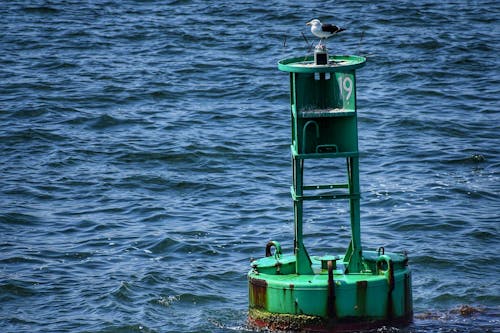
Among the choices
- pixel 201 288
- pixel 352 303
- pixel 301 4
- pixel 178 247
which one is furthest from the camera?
pixel 301 4

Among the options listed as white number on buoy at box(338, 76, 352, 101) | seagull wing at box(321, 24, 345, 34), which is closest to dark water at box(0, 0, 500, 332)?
white number on buoy at box(338, 76, 352, 101)

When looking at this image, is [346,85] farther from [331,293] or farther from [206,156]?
[206,156]

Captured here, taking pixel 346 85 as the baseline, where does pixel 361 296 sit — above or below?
below

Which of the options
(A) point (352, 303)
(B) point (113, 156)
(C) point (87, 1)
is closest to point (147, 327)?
(A) point (352, 303)

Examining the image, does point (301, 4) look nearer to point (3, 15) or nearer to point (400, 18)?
point (400, 18)

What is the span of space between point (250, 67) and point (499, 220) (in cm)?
960

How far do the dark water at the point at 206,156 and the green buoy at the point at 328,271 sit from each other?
100cm

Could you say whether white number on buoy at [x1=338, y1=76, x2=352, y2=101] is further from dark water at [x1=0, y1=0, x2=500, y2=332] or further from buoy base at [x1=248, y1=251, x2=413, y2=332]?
dark water at [x1=0, y1=0, x2=500, y2=332]

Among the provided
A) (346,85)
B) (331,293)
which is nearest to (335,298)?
(331,293)

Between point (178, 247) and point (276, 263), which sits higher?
point (276, 263)

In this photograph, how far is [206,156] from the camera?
17750 mm

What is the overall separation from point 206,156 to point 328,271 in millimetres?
8374

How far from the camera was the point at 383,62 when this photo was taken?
22703 mm

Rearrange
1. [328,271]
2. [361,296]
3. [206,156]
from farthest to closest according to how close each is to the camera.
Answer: [206,156]
[361,296]
[328,271]
